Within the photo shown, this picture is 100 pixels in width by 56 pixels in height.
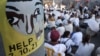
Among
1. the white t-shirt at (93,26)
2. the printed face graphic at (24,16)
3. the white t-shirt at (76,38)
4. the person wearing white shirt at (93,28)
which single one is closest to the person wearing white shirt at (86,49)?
the white t-shirt at (76,38)

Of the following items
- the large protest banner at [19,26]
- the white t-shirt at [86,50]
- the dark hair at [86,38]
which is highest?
the large protest banner at [19,26]

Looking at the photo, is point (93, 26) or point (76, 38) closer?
point (76, 38)

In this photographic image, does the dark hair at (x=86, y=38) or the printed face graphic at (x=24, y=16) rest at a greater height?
the printed face graphic at (x=24, y=16)

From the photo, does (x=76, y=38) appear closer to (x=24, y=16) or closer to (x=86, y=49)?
(x=86, y=49)

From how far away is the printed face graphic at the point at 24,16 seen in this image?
1.44 metres

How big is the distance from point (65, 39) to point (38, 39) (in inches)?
169

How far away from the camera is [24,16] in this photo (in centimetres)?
147

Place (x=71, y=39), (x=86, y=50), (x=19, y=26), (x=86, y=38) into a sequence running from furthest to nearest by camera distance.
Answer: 1. (x=71, y=39)
2. (x=86, y=50)
3. (x=86, y=38)
4. (x=19, y=26)

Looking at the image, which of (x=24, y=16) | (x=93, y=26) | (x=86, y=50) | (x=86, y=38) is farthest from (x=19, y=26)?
(x=93, y=26)

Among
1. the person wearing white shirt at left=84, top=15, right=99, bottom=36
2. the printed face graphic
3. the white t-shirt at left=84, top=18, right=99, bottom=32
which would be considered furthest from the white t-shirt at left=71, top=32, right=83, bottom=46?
the printed face graphic

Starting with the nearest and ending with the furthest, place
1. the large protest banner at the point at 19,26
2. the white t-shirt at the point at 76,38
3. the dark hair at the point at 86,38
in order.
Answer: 1. the large protest banner at the point at 19,26
2. the dark hair at the point at 86,38
3. the white t-shirt at the point at 76,38

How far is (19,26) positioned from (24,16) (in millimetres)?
63

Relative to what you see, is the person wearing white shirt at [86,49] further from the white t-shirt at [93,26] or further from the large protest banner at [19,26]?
the large protest banner at [19,26]

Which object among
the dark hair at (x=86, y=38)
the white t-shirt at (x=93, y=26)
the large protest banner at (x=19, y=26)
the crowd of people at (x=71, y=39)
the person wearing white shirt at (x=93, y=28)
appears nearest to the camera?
the large protest banner at (x=19, y=26)
